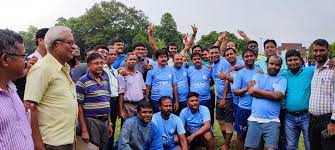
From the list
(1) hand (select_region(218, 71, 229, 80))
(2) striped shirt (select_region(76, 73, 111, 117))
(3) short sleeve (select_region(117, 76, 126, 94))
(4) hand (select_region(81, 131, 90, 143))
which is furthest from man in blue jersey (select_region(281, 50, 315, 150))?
(4) hand (select_region(81, 131, 90, 143))

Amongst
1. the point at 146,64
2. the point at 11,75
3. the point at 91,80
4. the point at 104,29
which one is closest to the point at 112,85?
the point at 91,80

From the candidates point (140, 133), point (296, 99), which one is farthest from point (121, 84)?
point (296, 99)

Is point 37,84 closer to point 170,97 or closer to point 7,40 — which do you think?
point 7,40

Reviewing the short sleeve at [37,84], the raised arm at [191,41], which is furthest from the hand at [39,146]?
the raised arm at [191,41]

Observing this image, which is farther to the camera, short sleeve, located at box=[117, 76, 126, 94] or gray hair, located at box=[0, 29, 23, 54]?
short sleeve, located at box=[117, 76, 126, 94]

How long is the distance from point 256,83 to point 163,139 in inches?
72.6

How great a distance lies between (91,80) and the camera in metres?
4.73

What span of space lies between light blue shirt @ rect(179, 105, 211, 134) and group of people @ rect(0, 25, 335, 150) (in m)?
0.02

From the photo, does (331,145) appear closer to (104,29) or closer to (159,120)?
(159,120)

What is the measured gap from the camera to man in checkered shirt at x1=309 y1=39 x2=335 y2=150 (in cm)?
481

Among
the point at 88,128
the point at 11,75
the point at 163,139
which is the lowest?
the point at 163,139

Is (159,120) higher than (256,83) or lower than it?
lower

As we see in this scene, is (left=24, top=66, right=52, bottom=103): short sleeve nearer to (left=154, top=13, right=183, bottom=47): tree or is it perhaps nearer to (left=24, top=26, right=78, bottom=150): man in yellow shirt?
(left=24, top=26, right=78, bottom=150): man in yellow shirt

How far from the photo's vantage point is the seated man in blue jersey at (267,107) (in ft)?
18.0
